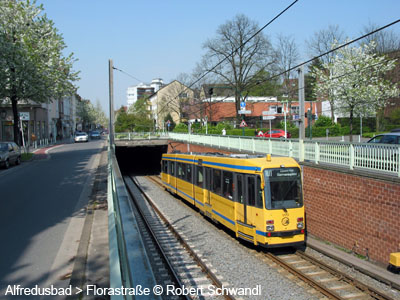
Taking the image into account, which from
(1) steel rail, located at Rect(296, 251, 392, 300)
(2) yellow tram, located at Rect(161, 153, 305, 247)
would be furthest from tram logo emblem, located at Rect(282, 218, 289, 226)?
(1) steel rail, located at Rect(296, 251, 392, 300)

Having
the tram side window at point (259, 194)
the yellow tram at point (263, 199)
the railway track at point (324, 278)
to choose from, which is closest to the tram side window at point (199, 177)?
the yellow tram at point (263, 199)

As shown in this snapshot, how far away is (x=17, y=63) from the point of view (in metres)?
28.0

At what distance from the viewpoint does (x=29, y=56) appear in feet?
91.3

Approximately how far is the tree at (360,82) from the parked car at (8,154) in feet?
82.3

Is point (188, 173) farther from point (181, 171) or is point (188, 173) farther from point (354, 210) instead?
point (354, 210)

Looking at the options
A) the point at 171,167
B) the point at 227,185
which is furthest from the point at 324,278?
the point at 171,167

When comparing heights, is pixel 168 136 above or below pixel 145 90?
below

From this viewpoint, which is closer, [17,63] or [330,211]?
[330,211]

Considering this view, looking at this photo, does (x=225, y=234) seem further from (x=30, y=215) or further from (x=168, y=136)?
(x=168, y=136)

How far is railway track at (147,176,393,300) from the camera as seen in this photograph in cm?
820

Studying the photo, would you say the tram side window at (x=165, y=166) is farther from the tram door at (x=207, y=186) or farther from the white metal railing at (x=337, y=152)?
the tram door at (x=207, y=186)

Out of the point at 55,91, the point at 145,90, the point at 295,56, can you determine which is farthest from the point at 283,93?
the point at 145,90

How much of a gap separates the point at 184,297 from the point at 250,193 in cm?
400

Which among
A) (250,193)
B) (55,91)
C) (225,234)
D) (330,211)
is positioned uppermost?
(55,91)
